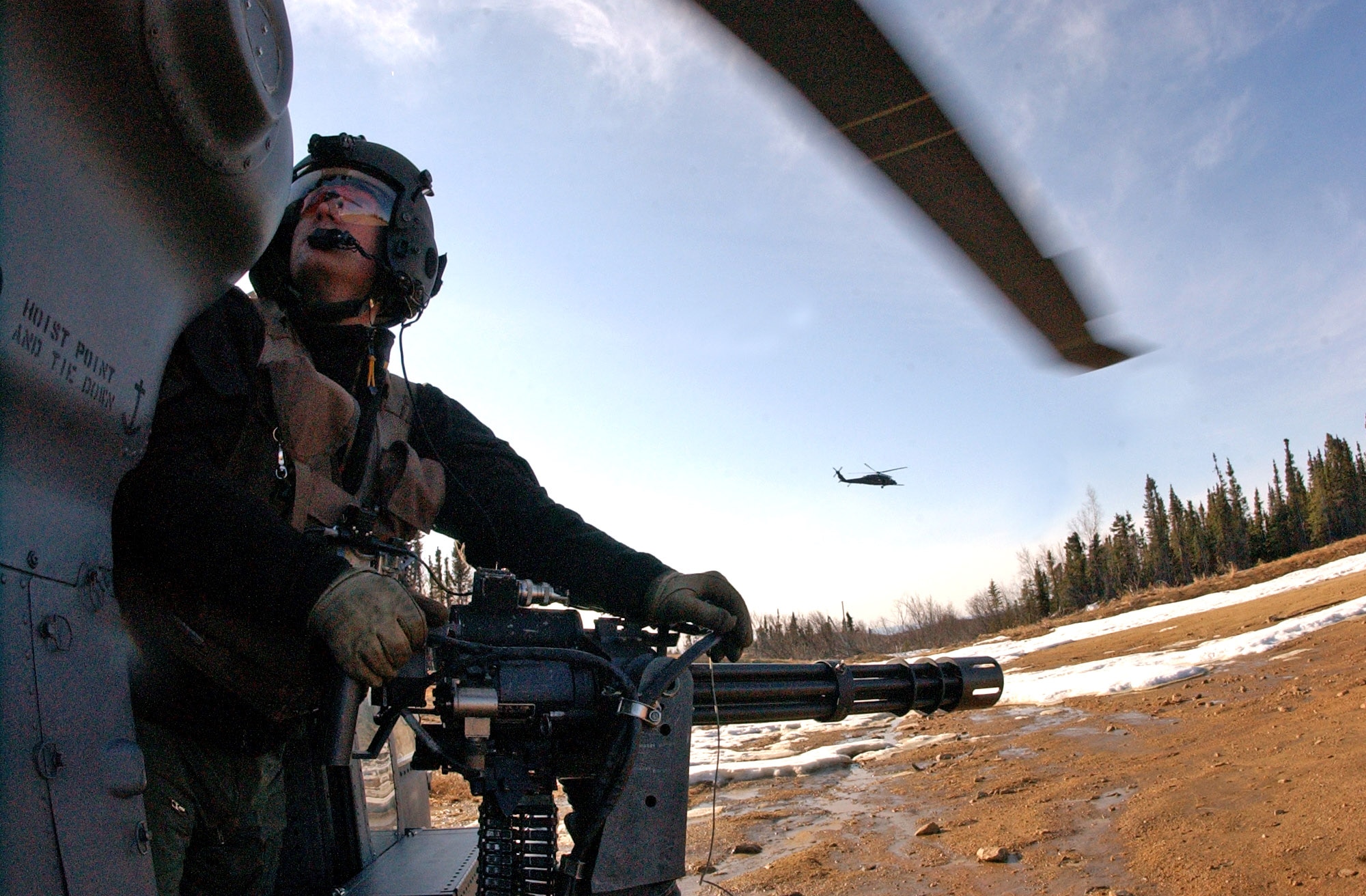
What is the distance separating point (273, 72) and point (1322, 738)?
6.60 m

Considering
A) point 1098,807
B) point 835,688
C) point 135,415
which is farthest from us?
point 1098,807

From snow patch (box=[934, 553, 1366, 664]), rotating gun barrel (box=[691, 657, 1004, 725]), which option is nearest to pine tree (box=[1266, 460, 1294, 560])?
snow patch (box=[934, 553, 1366, 664])

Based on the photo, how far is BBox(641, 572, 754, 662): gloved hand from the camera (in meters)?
2.59

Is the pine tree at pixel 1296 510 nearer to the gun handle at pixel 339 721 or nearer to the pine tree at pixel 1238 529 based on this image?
the pine tree at pixel 1238 529

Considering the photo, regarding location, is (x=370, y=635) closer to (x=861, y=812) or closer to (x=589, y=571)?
(x=589, y=571)

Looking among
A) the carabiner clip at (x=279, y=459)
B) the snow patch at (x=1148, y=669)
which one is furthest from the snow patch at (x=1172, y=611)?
the carabiner clip at (x=279, y=459)

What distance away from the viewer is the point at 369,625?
1669mm

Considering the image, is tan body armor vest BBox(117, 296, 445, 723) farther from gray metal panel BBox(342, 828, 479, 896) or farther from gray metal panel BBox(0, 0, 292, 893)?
gray metal panel BBox(342, 828, 479, 896)

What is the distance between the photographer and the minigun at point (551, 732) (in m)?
1.91

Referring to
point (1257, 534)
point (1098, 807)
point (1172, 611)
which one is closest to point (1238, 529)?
point (1257, 534)

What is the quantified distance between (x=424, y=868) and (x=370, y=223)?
2.17m

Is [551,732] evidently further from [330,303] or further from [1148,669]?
[1148,669]

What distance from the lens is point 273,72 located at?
168cm

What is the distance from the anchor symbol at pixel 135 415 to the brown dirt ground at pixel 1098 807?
3.74m
